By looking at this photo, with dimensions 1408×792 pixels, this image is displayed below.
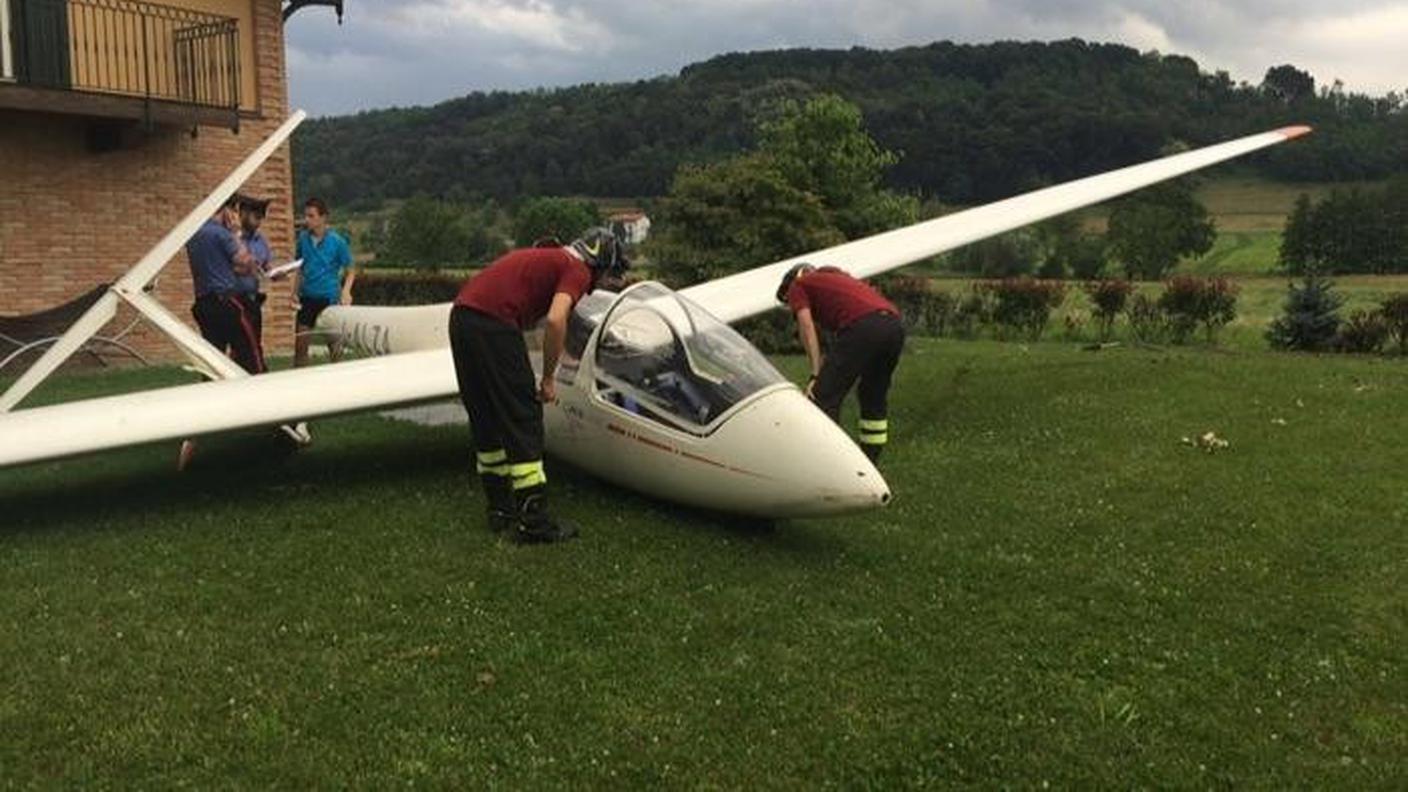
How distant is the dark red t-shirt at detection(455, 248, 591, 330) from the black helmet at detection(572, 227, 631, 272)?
9 centimetres

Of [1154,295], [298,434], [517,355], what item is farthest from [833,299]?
[1154,295]

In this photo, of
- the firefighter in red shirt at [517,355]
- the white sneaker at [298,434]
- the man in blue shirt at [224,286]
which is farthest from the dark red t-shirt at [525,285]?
the man in blue shirt at [224,286]

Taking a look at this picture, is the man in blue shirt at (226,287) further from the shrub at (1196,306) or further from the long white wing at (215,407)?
the shrub at (1196,306)

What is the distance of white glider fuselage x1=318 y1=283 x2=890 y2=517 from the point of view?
6.65m

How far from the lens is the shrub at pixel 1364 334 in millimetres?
17406

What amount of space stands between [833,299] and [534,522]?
313 cm

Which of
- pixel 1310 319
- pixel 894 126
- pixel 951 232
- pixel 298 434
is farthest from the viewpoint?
pixel 894 126

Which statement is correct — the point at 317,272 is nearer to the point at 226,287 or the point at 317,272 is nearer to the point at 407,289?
the point at 226,287

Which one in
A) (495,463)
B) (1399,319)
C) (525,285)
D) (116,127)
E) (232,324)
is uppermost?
(116,127)

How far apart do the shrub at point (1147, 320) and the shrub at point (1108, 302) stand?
0.29 meters

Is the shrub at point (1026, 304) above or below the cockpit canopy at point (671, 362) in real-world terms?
below

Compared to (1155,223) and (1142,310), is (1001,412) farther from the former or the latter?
(1155,223)

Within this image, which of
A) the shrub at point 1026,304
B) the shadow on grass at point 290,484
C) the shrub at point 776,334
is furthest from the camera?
the shrub at point 1026,304

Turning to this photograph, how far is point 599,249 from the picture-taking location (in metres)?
7.48
